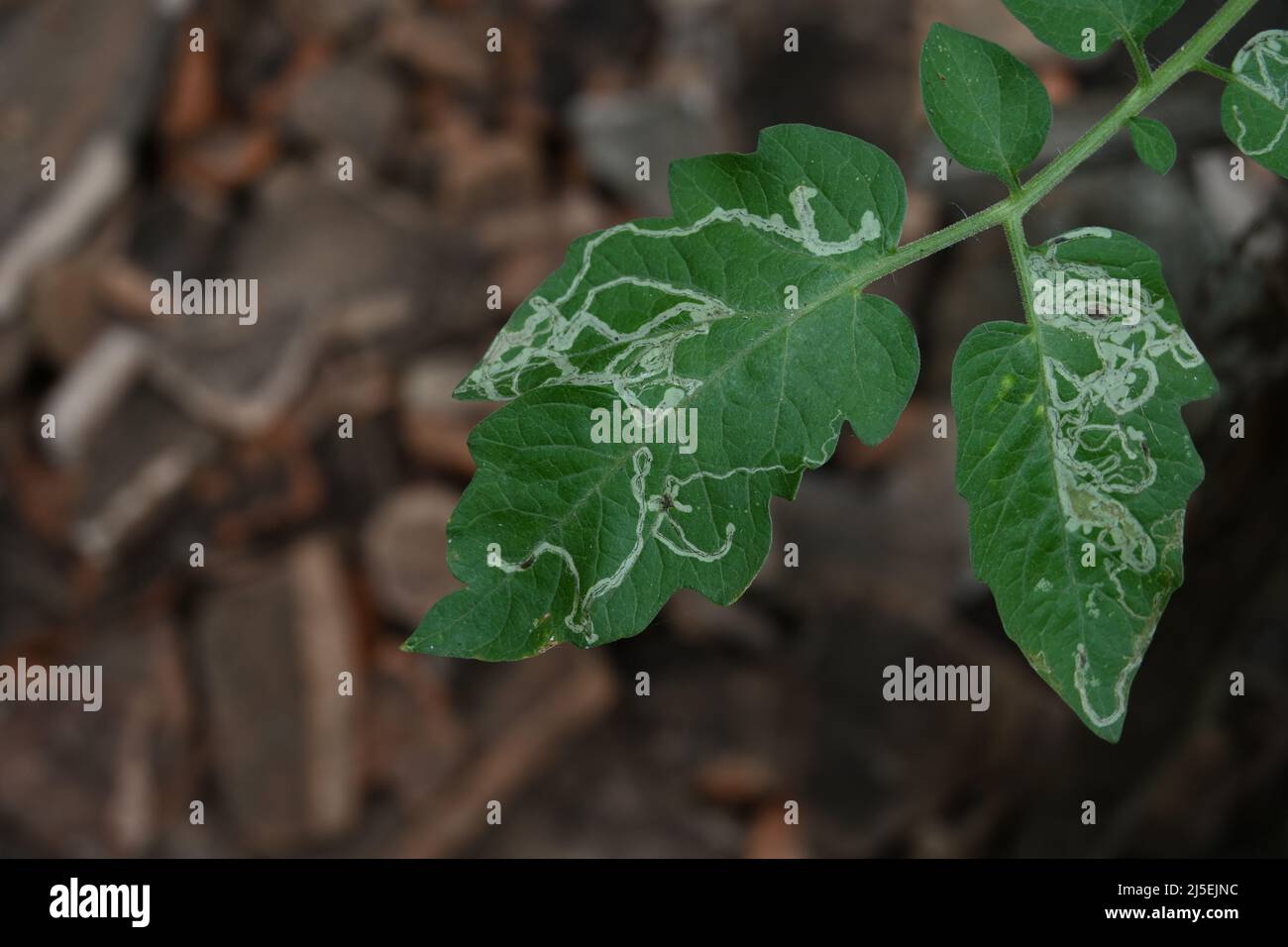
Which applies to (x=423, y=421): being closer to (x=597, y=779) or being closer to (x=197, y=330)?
(x=197, y=330)

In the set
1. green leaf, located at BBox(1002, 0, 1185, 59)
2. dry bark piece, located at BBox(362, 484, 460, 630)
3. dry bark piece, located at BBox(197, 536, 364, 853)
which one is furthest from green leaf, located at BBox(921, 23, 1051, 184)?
dry bark piece, located at BBox(197, 536, 364, 853)

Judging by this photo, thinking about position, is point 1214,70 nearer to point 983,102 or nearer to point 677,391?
point 983,102

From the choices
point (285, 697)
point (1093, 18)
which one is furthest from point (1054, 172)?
point (285, 697)

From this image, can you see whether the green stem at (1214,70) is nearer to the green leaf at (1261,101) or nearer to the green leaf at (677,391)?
the green leaf at (1261,101)

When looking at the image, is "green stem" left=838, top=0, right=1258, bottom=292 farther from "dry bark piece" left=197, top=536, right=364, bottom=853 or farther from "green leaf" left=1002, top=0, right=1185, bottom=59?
"dry bark piece" left=197, top=536, right=364, bottom=853

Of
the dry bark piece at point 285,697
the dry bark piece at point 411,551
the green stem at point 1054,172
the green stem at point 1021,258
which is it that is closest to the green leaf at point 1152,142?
the green stem at point 1054,172
